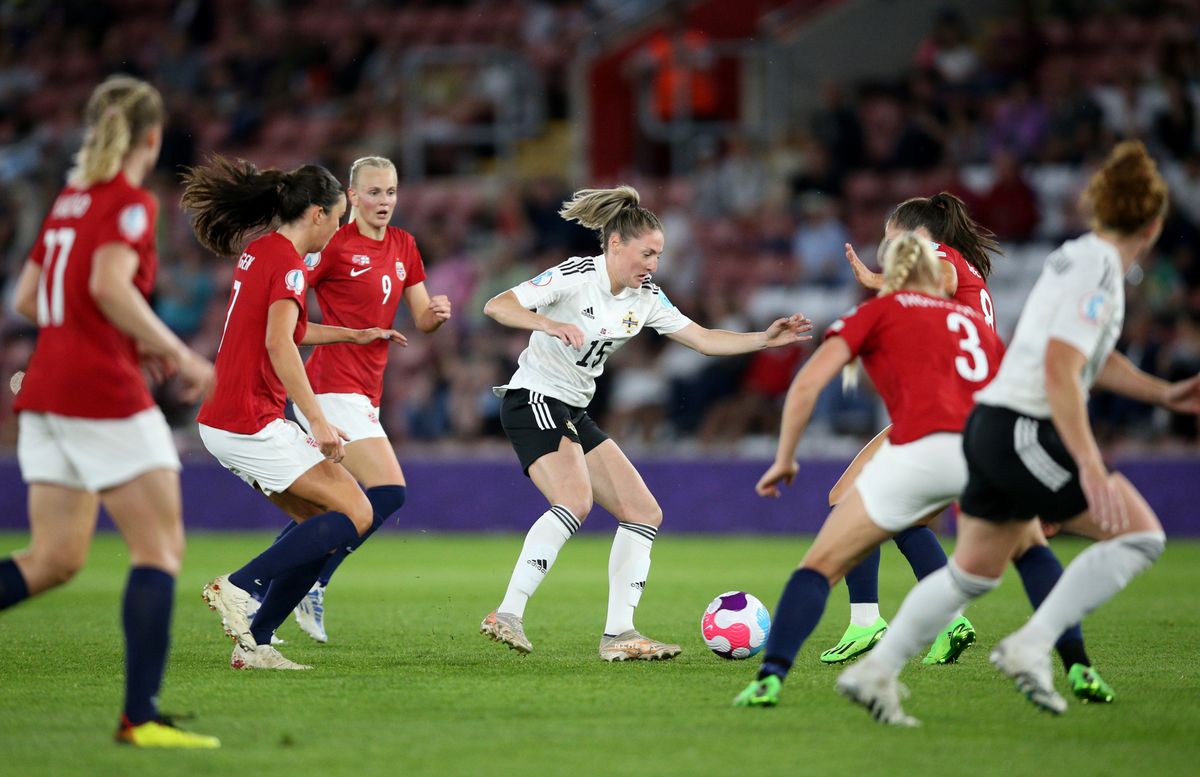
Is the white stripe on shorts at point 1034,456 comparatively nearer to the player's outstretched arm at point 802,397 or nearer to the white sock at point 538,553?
the player's outstretched arm at point 802,397

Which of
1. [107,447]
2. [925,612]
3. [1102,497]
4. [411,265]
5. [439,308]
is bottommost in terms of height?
[925,612]

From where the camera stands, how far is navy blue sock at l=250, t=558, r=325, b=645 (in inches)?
289

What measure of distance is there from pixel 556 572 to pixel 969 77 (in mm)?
8911

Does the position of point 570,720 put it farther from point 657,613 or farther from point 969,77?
point 969,77

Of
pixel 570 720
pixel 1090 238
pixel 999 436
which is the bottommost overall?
pixel 570 720

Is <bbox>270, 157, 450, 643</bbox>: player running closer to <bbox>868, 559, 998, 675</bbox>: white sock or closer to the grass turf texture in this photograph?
the grass turf texture

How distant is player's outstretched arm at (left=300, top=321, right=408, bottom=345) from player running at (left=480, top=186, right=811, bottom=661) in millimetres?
508

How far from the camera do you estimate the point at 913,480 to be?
5.85 m

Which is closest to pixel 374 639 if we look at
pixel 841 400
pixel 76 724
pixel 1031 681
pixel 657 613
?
pixel 657 613

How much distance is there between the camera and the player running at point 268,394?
287 inches

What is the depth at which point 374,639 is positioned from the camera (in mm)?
8836

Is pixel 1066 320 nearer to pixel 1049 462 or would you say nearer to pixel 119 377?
pixel 1049 462

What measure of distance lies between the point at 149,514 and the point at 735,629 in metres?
3.39

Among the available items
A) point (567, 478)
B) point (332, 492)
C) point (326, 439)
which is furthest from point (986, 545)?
point (332, 492)
